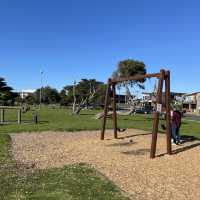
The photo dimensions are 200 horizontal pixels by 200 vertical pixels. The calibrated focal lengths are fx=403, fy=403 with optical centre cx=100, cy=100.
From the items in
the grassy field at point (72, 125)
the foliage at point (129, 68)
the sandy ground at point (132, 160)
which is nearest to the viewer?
the sandy ground at point (132, 160)

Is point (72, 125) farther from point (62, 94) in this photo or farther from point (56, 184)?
point (62, 94)

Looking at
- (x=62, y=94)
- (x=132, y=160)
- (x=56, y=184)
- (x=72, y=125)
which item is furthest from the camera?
(x=62, y=94)

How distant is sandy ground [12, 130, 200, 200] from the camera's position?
7246 mm

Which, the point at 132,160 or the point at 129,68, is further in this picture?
the point at 129,68

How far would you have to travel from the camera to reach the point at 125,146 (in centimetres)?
1242

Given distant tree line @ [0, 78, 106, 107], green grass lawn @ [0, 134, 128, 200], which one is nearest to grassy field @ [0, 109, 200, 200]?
green grass lawn @ [0, 134, 128, 200]

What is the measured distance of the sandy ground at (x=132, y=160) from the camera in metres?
7.25

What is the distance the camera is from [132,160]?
32.3ft

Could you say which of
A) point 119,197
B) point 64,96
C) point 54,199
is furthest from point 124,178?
point 64,96

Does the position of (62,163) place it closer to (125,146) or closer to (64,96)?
(125,146)

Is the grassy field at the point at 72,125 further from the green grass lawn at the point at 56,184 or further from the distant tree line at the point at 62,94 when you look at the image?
the distant tree line at the point at 62,94

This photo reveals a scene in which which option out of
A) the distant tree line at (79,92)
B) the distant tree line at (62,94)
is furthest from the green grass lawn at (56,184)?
the distant tree line at (62,94)

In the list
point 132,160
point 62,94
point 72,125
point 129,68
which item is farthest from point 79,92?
point 132,160

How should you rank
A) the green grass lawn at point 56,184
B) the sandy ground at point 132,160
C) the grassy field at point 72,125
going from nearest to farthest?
the green grass lawn at point 56,184 → the sandy ground at point 132,160 → the grassy field at point 72,125
